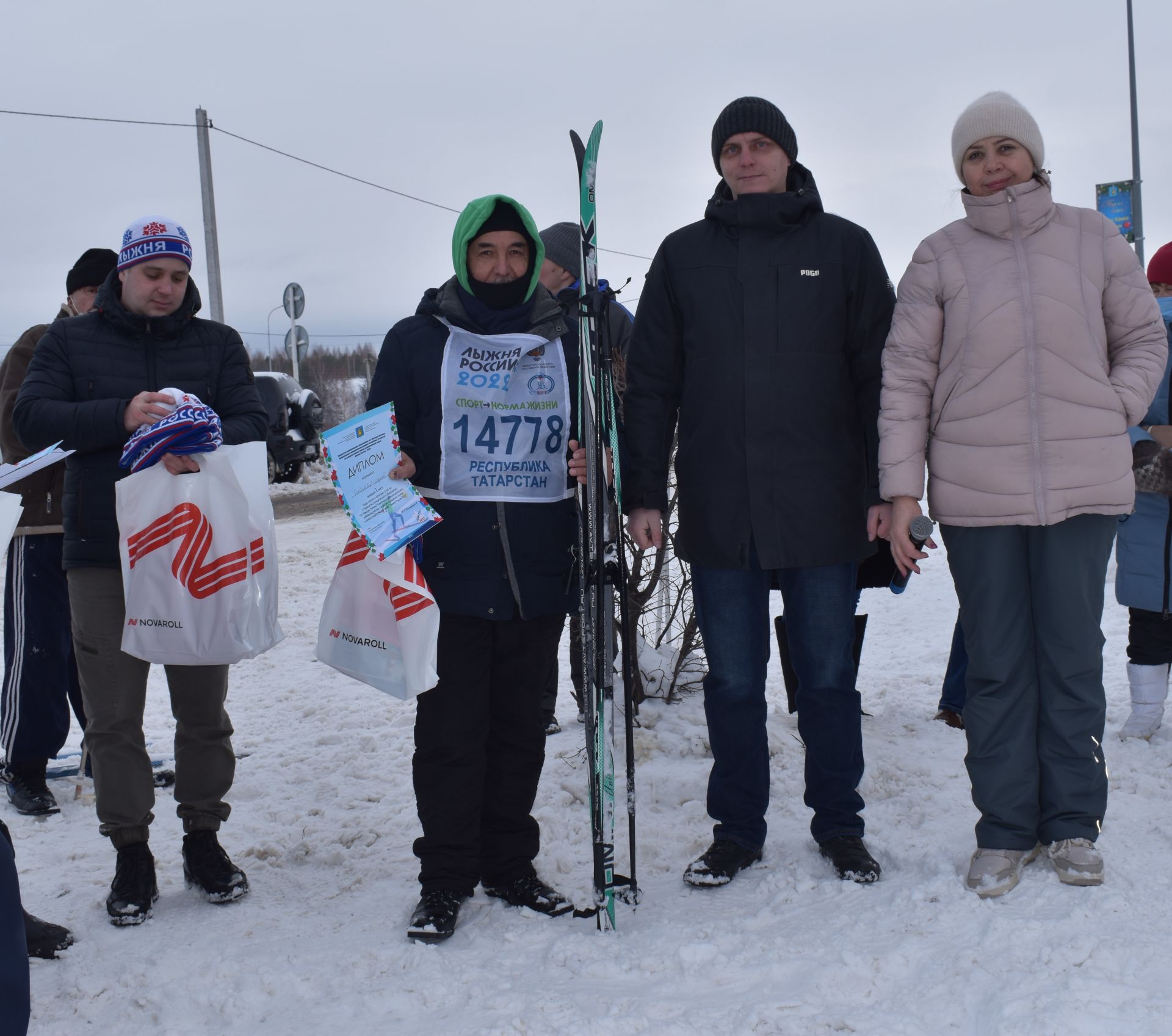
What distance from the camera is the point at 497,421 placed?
2.91m

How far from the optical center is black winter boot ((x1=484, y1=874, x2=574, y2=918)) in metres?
2.92

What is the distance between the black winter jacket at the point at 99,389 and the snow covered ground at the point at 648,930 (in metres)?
1.10

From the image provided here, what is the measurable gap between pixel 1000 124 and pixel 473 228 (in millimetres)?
1409

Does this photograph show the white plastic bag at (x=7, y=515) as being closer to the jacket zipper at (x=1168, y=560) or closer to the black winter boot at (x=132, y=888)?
the black winter boot at (x=132, y=888)

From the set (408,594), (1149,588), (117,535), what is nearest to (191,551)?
(117,535)

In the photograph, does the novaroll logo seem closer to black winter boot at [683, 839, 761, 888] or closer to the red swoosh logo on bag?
the red swoosh logo on bag

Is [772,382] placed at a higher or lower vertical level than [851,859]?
higher

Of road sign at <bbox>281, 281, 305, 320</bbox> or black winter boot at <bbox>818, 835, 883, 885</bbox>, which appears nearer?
black winter boot at <bbox>818, 835, 883, 885</bbox>

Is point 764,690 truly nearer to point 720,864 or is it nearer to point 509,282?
point 720,864

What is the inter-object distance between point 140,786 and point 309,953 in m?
0.76

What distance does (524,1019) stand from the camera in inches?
92.7

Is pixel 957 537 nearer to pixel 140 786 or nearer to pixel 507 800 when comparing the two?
pixel 507 800

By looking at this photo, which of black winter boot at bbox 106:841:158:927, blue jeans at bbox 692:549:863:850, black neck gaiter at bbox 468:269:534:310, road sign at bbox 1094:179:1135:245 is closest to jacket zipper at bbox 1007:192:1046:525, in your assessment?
blue jeans at bbox 692:549:863:850

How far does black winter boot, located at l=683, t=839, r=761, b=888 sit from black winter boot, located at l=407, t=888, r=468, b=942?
67cm
